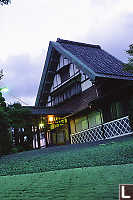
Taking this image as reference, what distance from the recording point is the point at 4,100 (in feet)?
41.9

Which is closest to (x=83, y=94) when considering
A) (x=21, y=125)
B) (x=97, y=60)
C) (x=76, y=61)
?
(x=76, y=61)

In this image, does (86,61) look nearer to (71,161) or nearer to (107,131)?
(107,131)

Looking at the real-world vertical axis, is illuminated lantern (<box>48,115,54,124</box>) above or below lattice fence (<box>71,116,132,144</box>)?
above

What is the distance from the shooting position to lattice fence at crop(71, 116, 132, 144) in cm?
1263

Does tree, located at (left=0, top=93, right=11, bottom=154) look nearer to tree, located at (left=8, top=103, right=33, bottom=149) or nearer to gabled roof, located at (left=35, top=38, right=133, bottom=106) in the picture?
tree, located at (left=8, top=103, right=33, bottom=149)

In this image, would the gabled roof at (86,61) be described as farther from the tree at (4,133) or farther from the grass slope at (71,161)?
the grass slope at (71,161)

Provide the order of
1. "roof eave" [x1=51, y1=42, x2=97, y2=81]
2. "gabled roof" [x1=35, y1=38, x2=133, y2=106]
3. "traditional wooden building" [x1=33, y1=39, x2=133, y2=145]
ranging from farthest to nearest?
"gabled roof" [x1=35, y1=38, x2=133, y2=106], "traditional wooden building" [x1=33, y1=39, x2=133, y2=145], "roof eave" [x1=51, y1=42, x2=97, y2=81]

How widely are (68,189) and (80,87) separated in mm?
14936

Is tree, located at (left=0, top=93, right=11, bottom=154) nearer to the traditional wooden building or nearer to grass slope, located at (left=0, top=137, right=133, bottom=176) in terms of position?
grass slope, located at (left=0, top=137, right=133, bottom=176)

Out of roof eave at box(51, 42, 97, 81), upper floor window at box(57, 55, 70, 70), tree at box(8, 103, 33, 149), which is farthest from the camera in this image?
upper floor window at box(57, 55, 70, 70)

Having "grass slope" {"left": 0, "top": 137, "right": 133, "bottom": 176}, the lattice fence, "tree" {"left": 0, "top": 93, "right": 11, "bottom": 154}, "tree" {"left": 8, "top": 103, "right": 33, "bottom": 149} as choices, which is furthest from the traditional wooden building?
"grass slope" {"left": 0, "top": 137, "right": 133, "bottom": 176}

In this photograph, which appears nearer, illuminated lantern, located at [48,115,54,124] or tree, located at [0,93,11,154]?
tree, located at [0,93,11,154]

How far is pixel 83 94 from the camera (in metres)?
16.9

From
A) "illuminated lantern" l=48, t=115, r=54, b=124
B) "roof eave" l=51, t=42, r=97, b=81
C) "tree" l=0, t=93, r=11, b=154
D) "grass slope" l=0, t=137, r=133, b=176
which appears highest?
"roof eave" l=51, t=42, r=97, b=81
